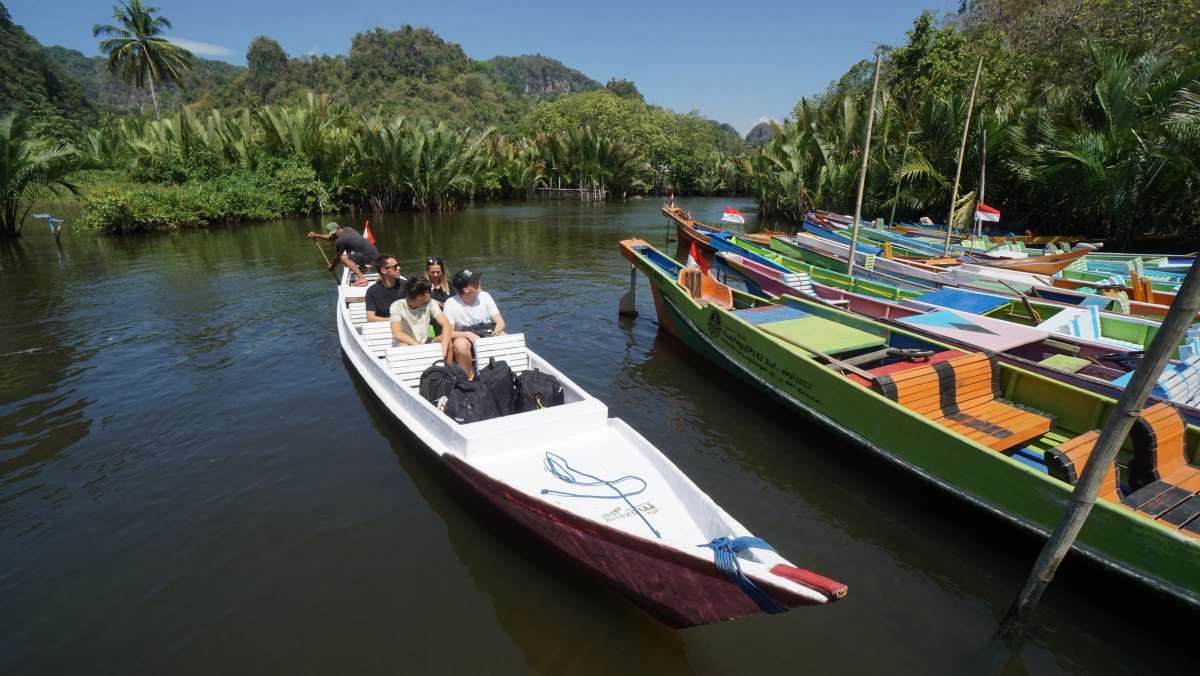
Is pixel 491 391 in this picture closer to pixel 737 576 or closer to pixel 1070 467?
pixel 737 576

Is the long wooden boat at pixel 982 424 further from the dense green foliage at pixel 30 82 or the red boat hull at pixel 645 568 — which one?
the dense green foliage at pixel 30 82

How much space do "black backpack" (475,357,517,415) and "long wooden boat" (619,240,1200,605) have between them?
148 inches

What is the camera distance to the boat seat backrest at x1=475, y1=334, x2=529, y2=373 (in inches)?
281

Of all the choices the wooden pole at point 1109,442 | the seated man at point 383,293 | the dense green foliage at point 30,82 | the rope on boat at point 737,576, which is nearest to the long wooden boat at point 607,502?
the rope on boat at point 737,576

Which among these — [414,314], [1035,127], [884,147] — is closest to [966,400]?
[414,314]

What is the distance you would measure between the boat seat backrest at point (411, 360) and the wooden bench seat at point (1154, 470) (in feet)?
21.7

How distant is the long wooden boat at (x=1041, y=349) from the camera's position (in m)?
6.39

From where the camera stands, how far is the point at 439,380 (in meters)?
6.33

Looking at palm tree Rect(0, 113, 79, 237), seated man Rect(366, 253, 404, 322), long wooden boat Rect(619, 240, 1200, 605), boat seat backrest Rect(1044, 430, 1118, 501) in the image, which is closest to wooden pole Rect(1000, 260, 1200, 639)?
long wooden boat Rect(619, 240, 1200, 605)

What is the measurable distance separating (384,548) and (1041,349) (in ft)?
30.6

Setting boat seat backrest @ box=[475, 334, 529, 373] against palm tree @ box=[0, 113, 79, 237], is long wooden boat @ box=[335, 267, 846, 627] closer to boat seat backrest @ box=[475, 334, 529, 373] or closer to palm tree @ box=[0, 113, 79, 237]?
boat seat backrest @ box=[475, 334, 529, 373]

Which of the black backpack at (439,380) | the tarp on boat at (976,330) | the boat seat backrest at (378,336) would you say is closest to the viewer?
the black backpack at (439,380)

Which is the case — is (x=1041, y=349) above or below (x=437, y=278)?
below

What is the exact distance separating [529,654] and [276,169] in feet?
111
